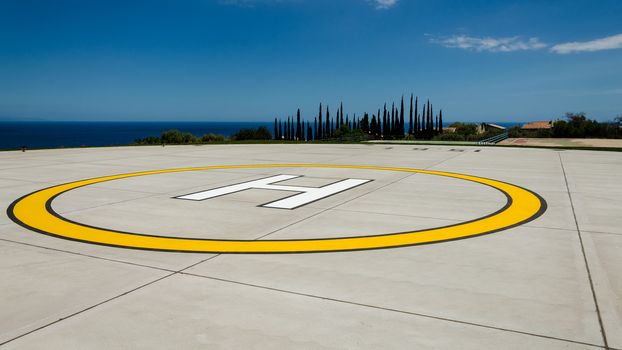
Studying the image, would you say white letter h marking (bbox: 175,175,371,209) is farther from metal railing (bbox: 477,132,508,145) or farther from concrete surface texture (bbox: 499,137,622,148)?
metal railing (bbox: 477,132,508,145)

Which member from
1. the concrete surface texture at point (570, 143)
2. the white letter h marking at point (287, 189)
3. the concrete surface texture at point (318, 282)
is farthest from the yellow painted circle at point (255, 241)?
the concrete surface texture at point (570, 143)

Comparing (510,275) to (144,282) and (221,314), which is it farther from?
(144,282)

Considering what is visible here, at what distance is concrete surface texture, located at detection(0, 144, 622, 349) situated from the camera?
3529mm

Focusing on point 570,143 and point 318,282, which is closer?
point 318,282

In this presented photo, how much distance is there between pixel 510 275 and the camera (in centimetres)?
488

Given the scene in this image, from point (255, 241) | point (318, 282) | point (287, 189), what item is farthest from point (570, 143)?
point (318, 282)

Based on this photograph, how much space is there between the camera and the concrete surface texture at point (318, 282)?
353 cm

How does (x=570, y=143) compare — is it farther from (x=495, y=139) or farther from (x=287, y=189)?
(x=287, y=189)

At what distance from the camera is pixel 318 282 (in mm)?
4652

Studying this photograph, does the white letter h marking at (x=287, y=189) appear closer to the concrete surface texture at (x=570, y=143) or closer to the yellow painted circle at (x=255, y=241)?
the yellow painted circle at (x=255, y=241)

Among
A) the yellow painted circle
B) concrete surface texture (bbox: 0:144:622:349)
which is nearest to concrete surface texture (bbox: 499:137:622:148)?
concrete surface texture (bbox: 0:144:622:349)

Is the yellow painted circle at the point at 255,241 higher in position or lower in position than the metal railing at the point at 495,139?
lower

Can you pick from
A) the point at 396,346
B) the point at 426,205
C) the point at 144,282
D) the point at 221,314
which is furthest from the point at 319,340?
the point at 426,205

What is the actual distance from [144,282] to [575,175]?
13.3 meters
